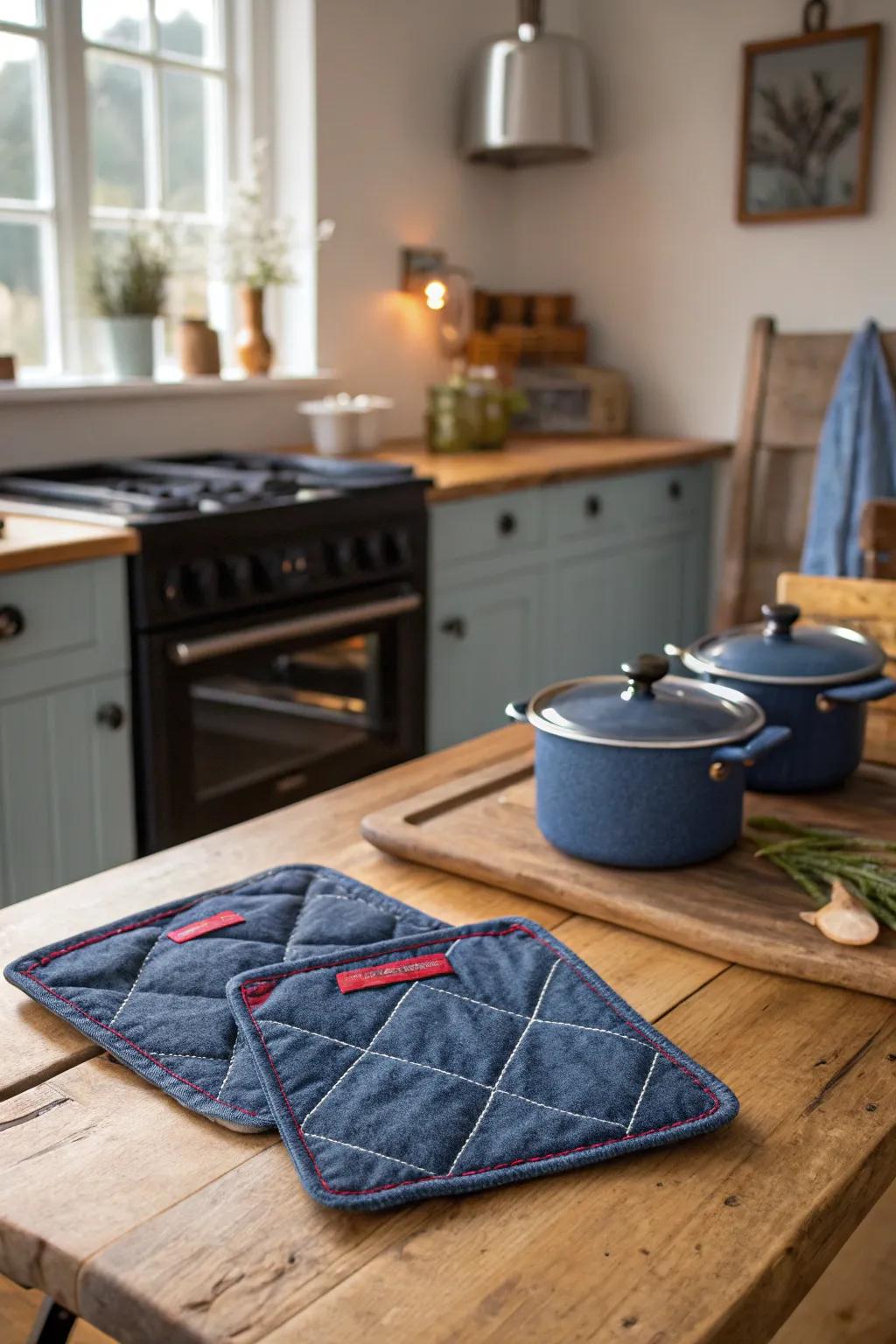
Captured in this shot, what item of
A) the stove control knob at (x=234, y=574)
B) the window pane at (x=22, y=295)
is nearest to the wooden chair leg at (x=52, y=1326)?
the stove control knob at (x=234, y=574)

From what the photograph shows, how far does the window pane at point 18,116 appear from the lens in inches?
117

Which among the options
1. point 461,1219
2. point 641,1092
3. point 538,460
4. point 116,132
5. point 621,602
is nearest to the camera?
point 461,1219

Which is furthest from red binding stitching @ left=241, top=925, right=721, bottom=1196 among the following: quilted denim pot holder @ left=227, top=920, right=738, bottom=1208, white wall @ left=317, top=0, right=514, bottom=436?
white wall @ left=317, top=0, right=514, bottom=436

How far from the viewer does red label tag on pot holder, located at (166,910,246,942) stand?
3.27 ft

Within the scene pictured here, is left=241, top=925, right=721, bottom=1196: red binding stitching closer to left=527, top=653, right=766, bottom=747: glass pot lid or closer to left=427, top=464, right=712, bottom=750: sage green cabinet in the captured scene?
left=527, top=653, right=766, bottom=747: glass pot lid

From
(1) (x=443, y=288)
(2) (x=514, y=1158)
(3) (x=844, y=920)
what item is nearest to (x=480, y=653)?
(1) (x=443, y=288)

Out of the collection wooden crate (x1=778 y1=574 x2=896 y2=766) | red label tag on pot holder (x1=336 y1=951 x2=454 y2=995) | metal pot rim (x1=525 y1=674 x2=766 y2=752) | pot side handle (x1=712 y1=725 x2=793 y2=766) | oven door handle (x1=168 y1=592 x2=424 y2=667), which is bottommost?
oven door handle (x1=168 y1=592 x2=424 y2=667)

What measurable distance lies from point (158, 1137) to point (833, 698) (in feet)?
2.49

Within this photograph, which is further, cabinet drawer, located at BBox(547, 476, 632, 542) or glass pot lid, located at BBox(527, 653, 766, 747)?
cabinet drawer, located at BBox(547, 476, 632, 542)

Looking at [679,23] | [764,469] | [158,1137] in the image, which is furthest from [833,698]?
[679,23]

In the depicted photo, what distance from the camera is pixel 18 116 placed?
3.00 meters

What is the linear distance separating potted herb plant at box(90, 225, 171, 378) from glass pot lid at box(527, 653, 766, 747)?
226 cm

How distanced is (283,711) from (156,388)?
932mm

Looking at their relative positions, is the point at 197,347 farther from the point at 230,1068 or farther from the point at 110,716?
the point at 230,1068
